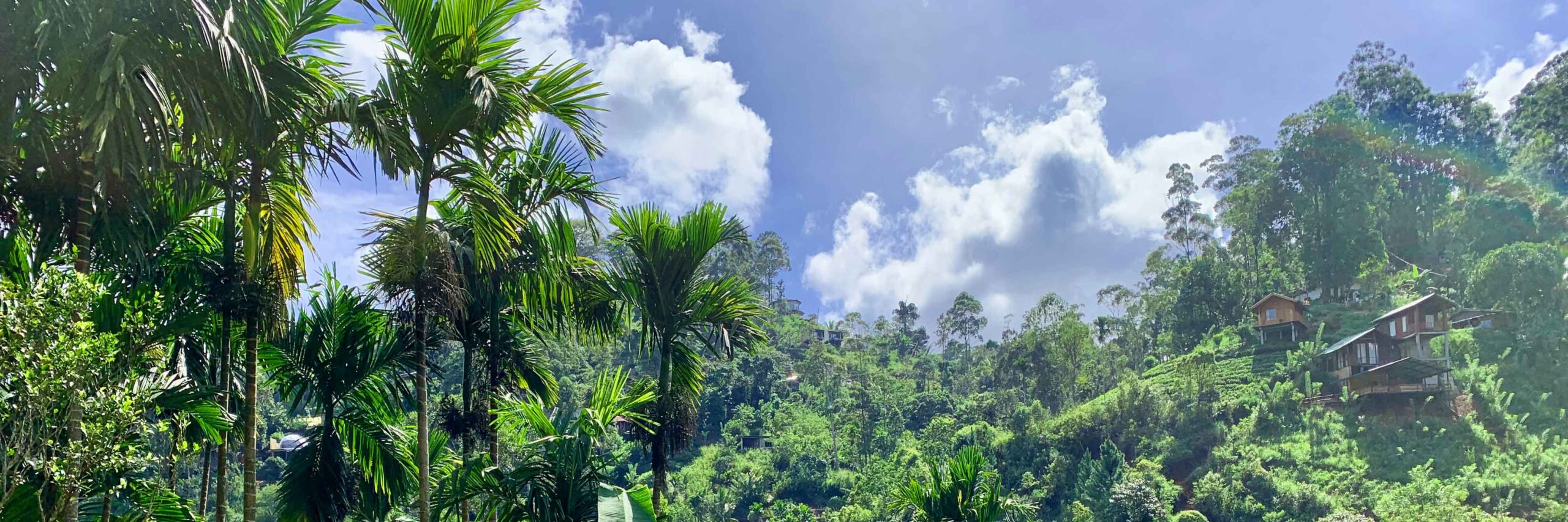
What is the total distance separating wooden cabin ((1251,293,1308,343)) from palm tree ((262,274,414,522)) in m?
47.2

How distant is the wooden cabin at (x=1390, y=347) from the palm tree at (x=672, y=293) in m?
38.2

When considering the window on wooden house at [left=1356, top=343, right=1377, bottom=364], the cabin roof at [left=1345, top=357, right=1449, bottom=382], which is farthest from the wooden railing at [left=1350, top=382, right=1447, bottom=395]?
the window on wooden house at [left=1356, top=343, right=1377, bottom=364]

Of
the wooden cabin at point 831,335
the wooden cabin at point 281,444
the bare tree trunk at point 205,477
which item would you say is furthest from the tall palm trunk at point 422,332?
Result: the wooden cabin at point 831,335

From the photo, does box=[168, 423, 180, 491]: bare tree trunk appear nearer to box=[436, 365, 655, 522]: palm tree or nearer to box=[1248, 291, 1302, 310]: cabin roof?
box=[436, 365, 655, 522]: palm tree

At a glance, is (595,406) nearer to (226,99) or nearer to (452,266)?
(452,266)

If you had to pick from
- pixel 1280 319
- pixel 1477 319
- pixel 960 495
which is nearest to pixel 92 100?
pixel 960 495

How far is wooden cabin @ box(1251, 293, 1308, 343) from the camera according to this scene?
146 feet

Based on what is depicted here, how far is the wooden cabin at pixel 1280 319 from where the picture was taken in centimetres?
4459

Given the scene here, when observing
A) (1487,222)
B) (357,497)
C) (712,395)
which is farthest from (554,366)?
(357,497)

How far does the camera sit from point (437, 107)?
4.64 metres

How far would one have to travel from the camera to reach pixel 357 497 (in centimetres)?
573

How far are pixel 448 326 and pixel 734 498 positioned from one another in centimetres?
3947

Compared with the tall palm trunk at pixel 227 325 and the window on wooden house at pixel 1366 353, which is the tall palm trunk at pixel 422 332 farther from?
the window on wooden house at pixel 1366 353

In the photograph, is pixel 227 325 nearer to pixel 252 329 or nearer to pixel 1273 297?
pixel 252 329
